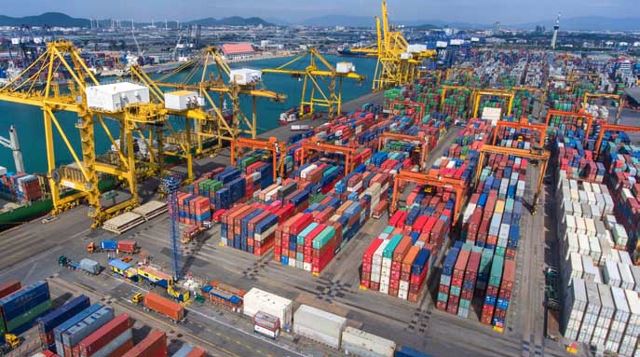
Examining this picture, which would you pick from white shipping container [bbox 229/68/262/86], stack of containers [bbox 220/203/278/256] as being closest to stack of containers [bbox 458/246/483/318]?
stack of containers [bbox 220/203/278/256]

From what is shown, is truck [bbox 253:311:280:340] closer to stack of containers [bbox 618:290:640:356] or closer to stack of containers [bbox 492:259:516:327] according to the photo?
stack of containers [bbox 492:259:516:327]

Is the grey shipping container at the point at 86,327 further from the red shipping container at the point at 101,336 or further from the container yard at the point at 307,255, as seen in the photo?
the red shipping container at the point at 101,336

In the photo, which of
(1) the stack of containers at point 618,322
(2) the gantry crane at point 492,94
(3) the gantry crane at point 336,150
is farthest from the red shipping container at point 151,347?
(2) the gantry crane at point 492,94

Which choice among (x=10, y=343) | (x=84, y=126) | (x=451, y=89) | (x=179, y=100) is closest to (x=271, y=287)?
(x=10, y=343)

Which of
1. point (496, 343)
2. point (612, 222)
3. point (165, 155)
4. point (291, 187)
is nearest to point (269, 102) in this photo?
point (165, 155)

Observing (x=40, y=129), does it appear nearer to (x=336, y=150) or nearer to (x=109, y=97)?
(x=109, y=97)

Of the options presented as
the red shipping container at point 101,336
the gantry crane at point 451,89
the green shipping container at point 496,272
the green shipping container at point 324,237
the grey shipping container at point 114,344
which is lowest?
the grey shipping container at point 114,344

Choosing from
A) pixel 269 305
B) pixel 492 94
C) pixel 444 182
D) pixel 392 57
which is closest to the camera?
pixel 269 305
